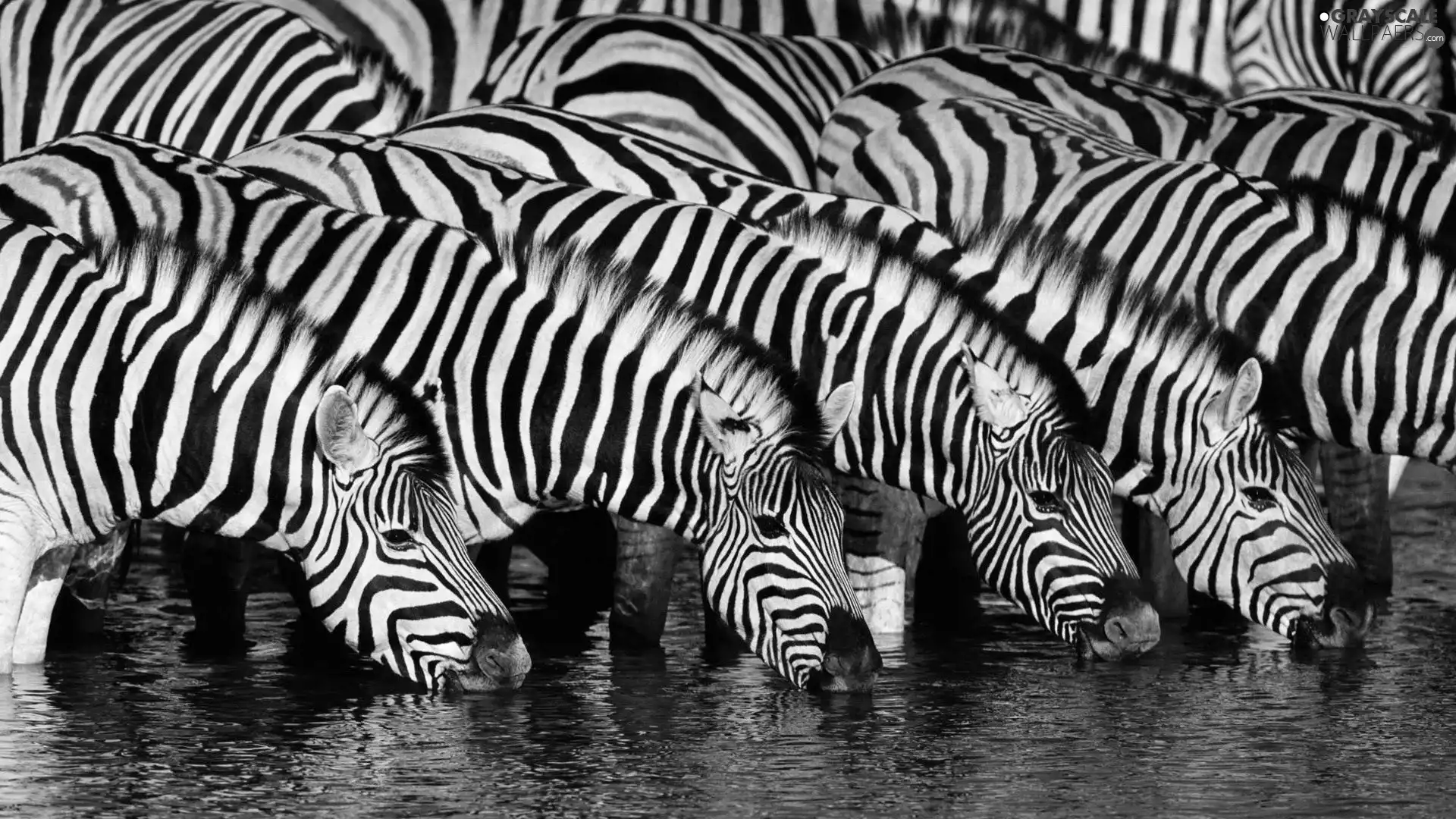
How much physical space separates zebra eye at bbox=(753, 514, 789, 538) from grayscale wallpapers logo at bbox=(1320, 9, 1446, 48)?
8.22 meters

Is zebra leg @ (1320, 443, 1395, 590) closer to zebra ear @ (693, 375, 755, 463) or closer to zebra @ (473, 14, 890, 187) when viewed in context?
zebra @ (473, 14, 890, 187)

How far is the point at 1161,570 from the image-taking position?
12.4m

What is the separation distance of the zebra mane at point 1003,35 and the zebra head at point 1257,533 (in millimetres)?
3773

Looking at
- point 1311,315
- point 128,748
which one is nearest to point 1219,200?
point 1311,315

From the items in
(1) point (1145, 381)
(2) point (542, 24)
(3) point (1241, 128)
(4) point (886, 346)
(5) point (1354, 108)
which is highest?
(2) point (542, 24)

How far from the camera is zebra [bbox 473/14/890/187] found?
13.8 m

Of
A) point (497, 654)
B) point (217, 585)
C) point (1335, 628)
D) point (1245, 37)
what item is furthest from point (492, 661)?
point (1245, 37)

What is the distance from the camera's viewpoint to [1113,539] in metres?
10.8

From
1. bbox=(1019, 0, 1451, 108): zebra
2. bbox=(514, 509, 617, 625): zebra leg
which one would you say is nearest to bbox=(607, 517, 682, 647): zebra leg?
bbox=(514, 509, 617, 625): zebra leg

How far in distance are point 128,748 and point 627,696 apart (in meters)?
1.89

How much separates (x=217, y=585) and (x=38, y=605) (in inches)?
41.3

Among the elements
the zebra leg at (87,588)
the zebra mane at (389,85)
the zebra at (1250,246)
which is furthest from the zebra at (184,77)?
the zebra leg at (87,588)

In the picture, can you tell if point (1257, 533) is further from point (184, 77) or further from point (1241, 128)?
point (184, 77)

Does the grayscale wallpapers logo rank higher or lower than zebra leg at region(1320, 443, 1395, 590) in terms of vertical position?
higher
